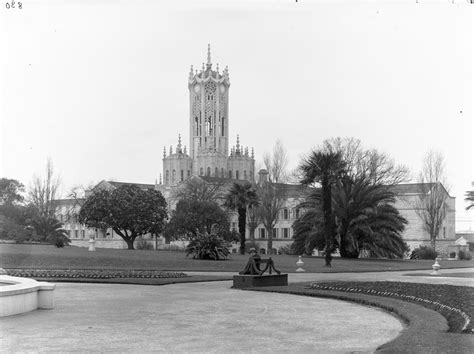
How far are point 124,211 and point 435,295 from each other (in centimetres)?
4405

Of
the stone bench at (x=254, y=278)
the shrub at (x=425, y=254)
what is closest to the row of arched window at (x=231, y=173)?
the shrub at (x=425, y=254)

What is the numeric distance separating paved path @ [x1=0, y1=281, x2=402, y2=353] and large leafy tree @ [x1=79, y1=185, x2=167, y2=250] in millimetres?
40544

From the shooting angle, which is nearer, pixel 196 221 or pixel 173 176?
pixel 196 221

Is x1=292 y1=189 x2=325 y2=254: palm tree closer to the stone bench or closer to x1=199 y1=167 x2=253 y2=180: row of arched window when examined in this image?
the stone bench

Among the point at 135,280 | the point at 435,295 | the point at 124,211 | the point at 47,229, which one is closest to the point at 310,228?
the point at 124,211

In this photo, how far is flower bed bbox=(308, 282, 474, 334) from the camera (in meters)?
13.3

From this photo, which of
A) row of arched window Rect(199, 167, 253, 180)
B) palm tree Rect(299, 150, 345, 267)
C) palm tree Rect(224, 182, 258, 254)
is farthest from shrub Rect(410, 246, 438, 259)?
row of arched window Rect(199, 167, 253, 180)

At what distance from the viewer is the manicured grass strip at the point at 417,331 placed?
10.4 meters

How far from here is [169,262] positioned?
1485 inches

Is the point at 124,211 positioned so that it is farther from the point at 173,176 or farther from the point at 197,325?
the point at 173,176

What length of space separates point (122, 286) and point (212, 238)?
19712 millimetres

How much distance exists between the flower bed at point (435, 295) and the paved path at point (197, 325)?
3.62 ft

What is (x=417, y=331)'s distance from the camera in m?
12.1

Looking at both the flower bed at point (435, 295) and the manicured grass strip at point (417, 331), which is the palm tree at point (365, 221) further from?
the manicured grass strip at point (417, 331)
